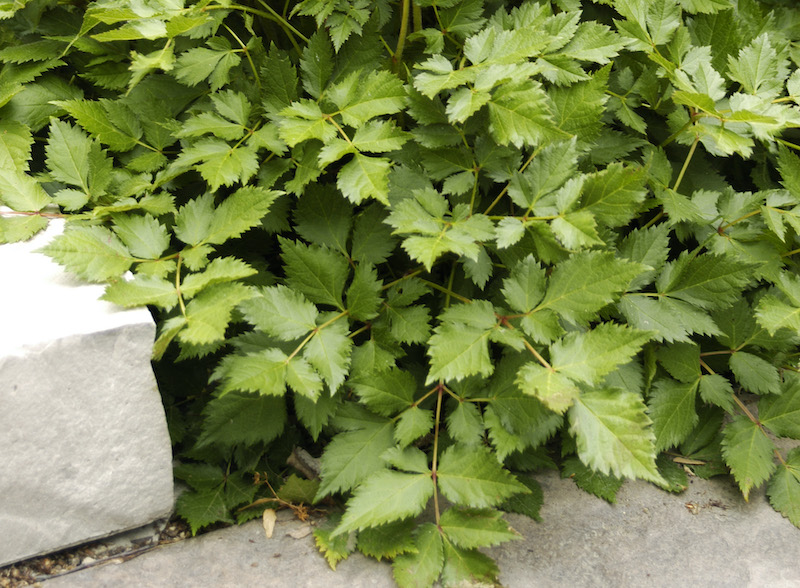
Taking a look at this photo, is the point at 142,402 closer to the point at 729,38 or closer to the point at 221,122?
Answer: the point at 221,122

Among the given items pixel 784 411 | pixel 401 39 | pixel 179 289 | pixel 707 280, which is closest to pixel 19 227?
pixel 179 289

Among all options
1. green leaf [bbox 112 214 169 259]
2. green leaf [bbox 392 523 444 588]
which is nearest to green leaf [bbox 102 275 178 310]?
green leaf [bbox 112 214 169 259]

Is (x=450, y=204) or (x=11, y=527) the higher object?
(x=450, y=204)

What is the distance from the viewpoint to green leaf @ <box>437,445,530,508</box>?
4.29 ft

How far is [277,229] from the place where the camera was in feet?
5.24

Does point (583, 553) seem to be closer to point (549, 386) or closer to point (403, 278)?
point (549, 386)

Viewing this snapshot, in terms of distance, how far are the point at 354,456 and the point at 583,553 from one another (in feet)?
1.85

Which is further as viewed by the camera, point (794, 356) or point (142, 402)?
point (794, 356)

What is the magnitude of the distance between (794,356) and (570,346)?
895mm

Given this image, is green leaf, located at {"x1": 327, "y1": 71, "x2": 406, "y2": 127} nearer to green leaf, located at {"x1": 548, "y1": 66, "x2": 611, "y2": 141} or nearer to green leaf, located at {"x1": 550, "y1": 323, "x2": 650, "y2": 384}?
green leaf, located at {"x1": 548, "y1": 66, "x2": 611, "y2": 141}

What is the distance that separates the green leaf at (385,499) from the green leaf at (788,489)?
0.91m

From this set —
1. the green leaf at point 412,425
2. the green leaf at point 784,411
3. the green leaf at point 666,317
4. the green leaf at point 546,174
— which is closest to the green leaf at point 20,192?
the green leaf at point 412,425

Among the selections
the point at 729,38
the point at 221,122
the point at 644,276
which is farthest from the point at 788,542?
the point at 221,122

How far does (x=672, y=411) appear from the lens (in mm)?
1623
